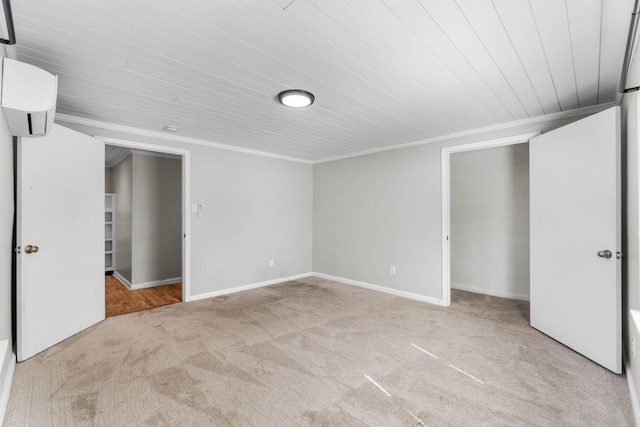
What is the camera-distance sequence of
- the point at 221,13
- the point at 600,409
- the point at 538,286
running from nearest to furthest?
the point at 221,13 → the point at 600,409 → the point at 538,286

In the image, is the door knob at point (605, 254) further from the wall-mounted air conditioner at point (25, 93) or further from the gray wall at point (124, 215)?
the gray wall at point (124, 215)

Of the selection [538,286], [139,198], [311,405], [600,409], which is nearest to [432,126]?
[538,286]

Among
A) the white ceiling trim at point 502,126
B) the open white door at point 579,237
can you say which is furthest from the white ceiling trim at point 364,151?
the open white door at point 579,237

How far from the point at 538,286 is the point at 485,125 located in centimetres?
189

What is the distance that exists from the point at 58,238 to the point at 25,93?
4.79ft

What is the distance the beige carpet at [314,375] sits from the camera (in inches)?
70.2

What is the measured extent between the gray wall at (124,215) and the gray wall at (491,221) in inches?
215

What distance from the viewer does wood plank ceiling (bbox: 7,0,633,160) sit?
155 centimetres

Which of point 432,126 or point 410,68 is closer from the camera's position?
Answer: point 410,68

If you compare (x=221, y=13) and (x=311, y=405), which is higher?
(x=221, y=13)

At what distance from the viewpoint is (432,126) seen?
11.7 feet

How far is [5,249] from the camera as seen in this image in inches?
85.4

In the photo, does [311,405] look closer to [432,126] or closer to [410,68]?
[410,68]

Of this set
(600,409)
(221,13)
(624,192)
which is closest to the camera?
(221,13)
